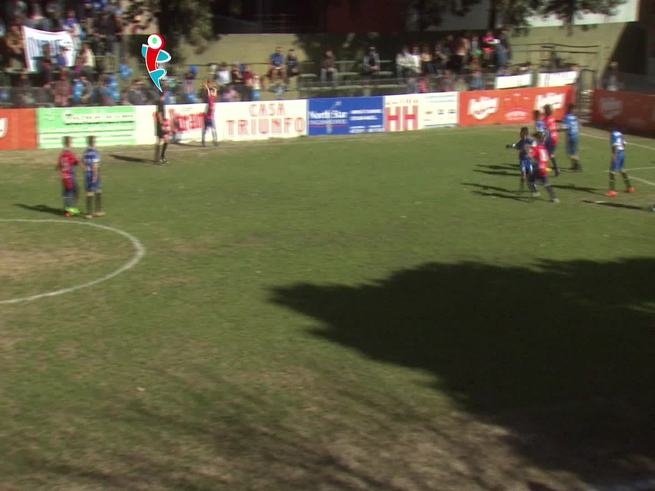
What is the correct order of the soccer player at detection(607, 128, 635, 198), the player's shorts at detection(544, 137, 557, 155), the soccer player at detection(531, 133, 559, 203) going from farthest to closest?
the player's shorts at detection(544, 137, 557, 155) → the soccer player at detection(607, 128, 635, 198) → the soccer player at detection(531, 133, 559, 203)

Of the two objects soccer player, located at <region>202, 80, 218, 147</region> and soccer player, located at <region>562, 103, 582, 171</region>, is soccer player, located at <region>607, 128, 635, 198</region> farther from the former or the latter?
soccer player, located at <region>202, 80, 218, 147</region>

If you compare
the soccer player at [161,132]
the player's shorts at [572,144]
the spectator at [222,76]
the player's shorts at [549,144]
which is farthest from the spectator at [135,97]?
the player's shorts at [572,144]

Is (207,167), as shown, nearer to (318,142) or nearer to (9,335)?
(318,142)

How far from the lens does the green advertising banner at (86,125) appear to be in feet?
83.6

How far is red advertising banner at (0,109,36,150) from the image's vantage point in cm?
2505

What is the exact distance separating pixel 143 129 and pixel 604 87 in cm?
1948

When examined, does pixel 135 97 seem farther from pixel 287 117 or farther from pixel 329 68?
pixel 329 68

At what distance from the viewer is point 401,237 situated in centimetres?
1531

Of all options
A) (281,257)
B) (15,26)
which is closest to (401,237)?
(281,257)

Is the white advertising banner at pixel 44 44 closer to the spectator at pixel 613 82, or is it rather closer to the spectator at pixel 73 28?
the spectator at pixel 73 28

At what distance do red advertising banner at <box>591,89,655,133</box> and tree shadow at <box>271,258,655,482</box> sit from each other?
57.9 feet

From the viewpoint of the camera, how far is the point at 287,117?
2892 cm

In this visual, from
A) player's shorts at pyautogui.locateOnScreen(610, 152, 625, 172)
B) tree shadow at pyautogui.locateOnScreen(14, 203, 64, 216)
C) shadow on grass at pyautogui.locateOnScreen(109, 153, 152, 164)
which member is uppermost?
player's shorts at pyautogui.locateOnScreen(610, 152, 625, 172)

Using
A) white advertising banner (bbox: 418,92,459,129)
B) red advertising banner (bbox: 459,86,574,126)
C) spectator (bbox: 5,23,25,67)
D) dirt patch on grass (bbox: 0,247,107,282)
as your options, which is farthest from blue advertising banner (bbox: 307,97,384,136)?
dirt patch on grass (bbox: 0,247,107,282)
